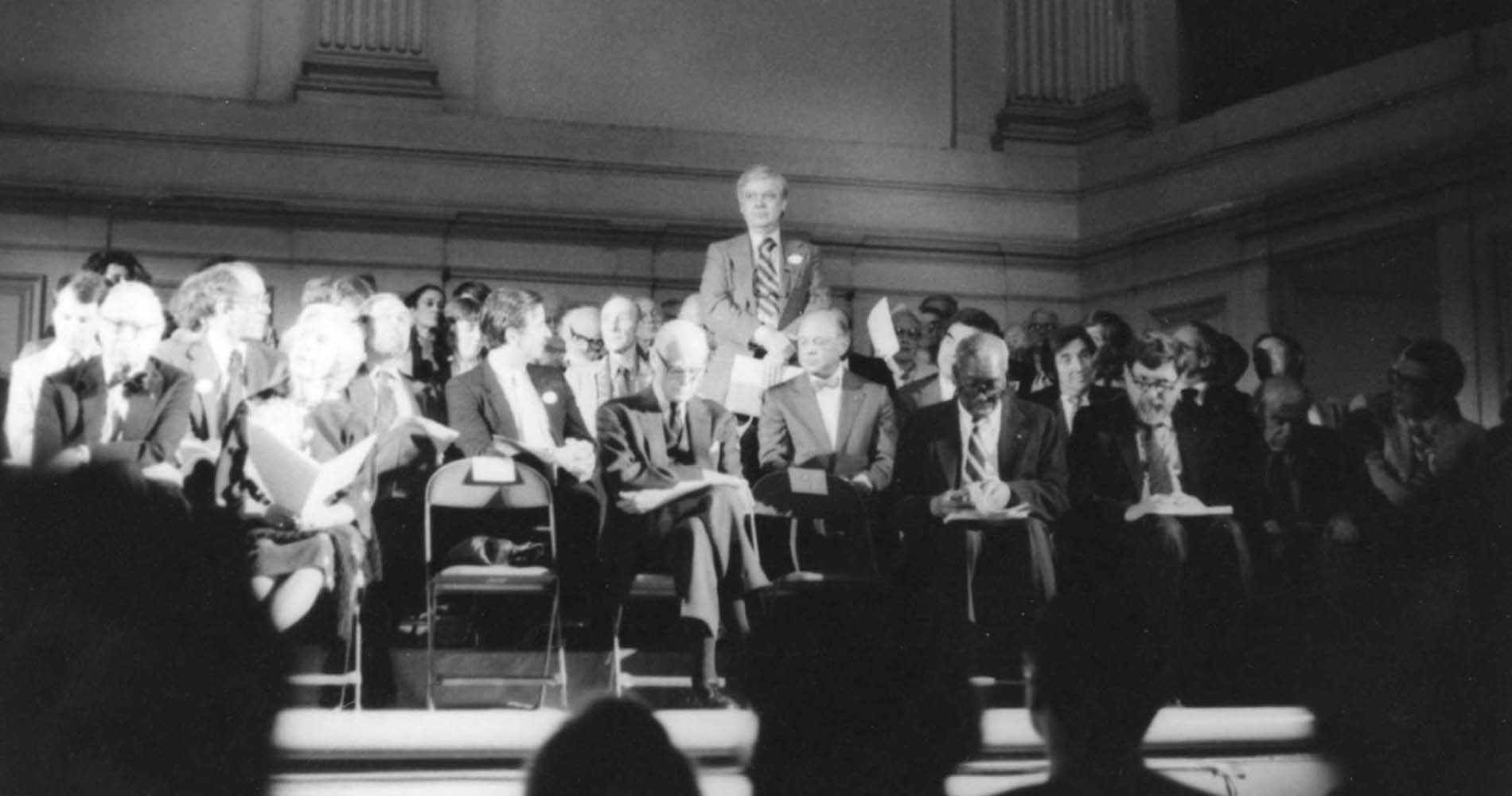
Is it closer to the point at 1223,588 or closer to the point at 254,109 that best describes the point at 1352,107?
the point at 1223,588

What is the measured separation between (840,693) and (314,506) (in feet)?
8.56

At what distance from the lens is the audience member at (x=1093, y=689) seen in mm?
2982

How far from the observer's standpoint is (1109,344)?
732 centimetres

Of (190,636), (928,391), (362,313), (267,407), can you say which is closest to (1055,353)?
(928,391)

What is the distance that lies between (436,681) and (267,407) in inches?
38.7

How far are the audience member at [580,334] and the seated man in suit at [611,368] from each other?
0.08 metres

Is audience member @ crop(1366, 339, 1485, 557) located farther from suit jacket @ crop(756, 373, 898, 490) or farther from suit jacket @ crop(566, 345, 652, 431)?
suit jacket @ crop(566, 345, 652, 431)

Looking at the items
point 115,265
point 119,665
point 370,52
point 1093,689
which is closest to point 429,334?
point 115,265

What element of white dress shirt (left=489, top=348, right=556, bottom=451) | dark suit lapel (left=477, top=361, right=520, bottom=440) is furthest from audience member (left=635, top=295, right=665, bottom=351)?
dark suit lapel (left=477, top=361, right=520, bottom=440)

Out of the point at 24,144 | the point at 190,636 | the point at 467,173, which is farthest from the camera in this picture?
the point at 467,173

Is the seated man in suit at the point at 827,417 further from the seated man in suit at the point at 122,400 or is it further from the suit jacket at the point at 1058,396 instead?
the seated man in suit at the point at 122,400

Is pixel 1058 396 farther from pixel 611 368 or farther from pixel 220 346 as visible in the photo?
pixel 220 346

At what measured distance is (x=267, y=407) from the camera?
17.6 ft

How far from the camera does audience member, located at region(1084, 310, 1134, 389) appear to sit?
276 inches
